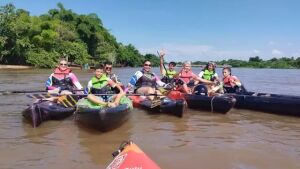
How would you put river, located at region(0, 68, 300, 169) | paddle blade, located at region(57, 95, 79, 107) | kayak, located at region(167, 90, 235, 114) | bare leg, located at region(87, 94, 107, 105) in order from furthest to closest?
kayak, located at region(167, 90, 235, 114), paddle blade, located at region(57, 95, 79, 107), bare leg, located at region(87, 94, 107, 105), river, located at region(0, 68, 300, 169)

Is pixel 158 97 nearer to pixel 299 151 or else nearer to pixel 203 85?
pixel 203 85

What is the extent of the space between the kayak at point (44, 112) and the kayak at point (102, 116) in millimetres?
686

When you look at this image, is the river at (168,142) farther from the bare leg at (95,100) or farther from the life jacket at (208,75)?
the life jacket at (208,75)

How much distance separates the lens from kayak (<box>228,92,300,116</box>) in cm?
868

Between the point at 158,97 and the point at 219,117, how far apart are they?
59.7 inches

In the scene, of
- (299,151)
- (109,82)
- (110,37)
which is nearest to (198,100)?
(109,82)

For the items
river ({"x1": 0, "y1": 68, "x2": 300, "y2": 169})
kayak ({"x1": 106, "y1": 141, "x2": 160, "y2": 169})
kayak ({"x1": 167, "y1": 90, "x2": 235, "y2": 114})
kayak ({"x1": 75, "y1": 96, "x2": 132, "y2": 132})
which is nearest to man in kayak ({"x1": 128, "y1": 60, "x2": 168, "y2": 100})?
kayak ({"x1": 167, "y1": 90, "x2": 235, "y2": 114})

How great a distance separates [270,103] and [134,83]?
3.48 meters

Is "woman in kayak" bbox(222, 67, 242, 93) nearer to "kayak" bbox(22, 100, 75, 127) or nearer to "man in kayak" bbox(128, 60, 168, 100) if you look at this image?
"man in kayak" bbox(128, 60, 168, 100)

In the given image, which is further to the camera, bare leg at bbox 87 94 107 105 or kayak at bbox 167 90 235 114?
kayak at bbox 167 90 235 114

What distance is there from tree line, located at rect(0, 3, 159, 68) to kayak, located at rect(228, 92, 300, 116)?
106ft

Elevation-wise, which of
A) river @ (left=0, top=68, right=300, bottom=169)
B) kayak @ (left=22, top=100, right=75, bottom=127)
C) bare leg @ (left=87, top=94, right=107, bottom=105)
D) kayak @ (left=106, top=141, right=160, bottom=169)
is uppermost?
bare leg @ (left=87, top=94, right=107, bottom=105)

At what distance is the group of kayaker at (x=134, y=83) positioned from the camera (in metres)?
7.48

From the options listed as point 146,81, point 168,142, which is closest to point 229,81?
point 146,81
